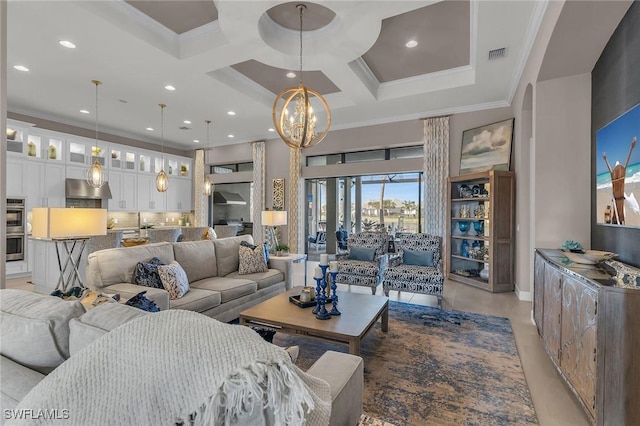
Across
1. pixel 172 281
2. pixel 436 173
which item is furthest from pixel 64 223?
pixel 436 173

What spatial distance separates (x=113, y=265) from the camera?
3.09 m

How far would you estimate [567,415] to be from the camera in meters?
2.08

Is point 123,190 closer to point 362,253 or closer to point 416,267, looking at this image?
point 362,253

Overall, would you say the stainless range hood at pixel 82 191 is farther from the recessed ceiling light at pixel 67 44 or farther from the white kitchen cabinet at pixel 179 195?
the recessed ceiling light at pixel 67 44

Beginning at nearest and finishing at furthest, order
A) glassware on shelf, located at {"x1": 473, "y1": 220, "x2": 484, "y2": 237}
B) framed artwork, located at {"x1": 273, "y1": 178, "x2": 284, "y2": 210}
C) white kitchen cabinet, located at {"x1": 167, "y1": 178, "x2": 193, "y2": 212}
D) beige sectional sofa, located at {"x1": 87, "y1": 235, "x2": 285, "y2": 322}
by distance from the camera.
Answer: beige sectional sofa, located at {"x1": 87, "y1": 235, "x2": 285, "y2": 322}, glassware on shelf, located at {"x1": 473, "y1": 220, "x2": 484, "y2": 237}, framed artwork, located at {"x1": 273, "y1": 178, "x2": 284, "y2": 210}, white kitchen cabinet, located at {"x1": 167, "y1": 178, "x2": 193, "y2": 212}

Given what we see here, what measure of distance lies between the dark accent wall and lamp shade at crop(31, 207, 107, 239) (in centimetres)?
436

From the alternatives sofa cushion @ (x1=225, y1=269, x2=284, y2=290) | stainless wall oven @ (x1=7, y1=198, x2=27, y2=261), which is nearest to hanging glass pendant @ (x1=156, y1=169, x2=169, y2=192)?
stainless wall oven @ (x1=7, y1=198, x2=27, y2=261)

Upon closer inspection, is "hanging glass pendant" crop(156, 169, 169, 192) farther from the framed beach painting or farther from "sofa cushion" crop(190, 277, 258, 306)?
the framed beach painting

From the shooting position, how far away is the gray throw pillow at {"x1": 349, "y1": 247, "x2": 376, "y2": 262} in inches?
200

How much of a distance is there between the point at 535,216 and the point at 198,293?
3955 mm

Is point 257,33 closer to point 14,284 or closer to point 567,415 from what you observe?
point 567,415

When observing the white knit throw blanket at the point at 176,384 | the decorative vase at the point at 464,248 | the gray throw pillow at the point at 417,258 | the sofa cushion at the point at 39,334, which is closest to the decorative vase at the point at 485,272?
the decorative vase at the point at 464,248

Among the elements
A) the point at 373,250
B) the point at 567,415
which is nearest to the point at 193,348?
the point at 567,415

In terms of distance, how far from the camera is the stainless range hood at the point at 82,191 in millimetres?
6742
